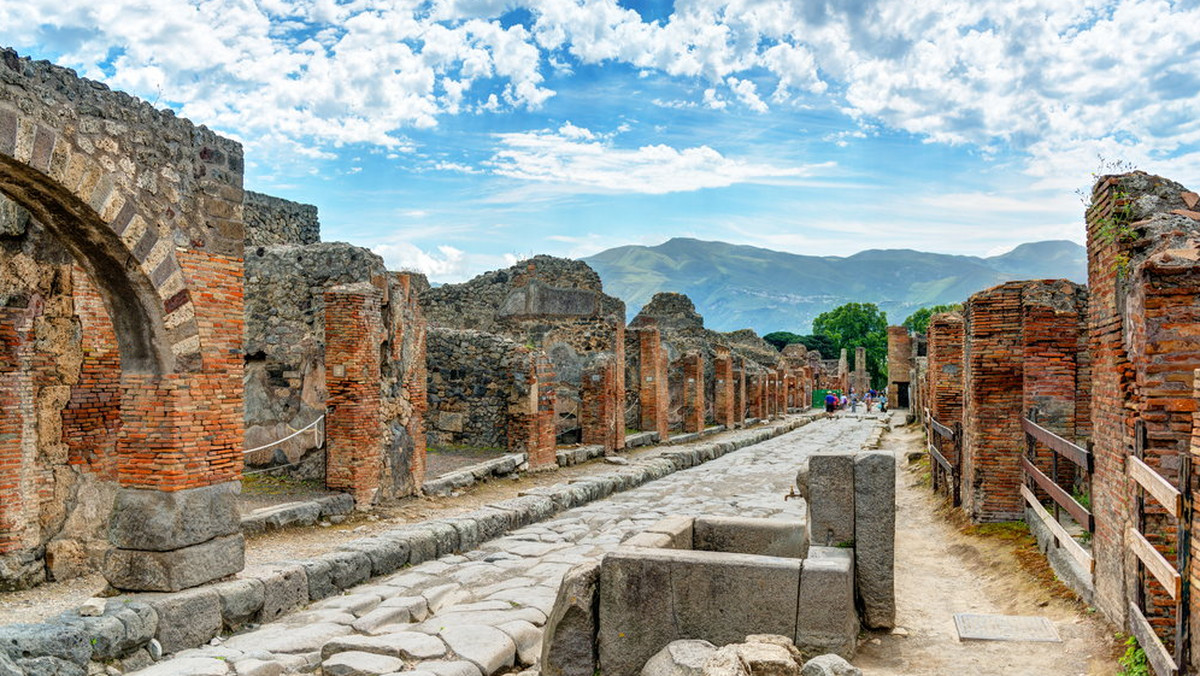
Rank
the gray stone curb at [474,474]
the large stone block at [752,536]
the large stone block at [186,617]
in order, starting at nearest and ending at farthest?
the large stone block at [186,617] < the large stone block at [752,536] < the gray stone curb at [474,474]

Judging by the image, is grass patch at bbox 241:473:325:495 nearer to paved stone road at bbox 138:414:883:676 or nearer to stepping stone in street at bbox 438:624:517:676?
paved stone road at bbox 138:414:883:676

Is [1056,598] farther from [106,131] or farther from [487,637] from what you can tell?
[106,131]

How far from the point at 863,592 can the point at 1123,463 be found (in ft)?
6.62

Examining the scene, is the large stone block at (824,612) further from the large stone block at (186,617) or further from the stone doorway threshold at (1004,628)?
the large stone block at (186,617)

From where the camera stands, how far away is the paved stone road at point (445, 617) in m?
6.46

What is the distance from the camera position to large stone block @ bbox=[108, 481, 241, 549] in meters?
7.33

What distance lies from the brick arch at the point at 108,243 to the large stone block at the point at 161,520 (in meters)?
1.10

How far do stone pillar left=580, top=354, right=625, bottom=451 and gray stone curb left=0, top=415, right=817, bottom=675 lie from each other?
5995 millimetres

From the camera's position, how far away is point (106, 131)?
7.15 metres

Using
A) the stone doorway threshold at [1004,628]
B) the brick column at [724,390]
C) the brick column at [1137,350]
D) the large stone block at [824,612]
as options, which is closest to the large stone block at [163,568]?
the large stone block at [824,612]

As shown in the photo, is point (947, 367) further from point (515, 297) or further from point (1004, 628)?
point (515, 297)

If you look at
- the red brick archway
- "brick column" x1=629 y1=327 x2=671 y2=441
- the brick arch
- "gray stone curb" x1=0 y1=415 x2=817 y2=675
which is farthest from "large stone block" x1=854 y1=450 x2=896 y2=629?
"brick column" x1=629 y1=327 x2=671 y2=441

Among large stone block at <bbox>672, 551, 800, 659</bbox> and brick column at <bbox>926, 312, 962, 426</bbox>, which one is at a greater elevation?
brick column at <bbox>926, 312, 962, 426</bbox>

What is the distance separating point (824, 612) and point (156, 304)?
239 inches
